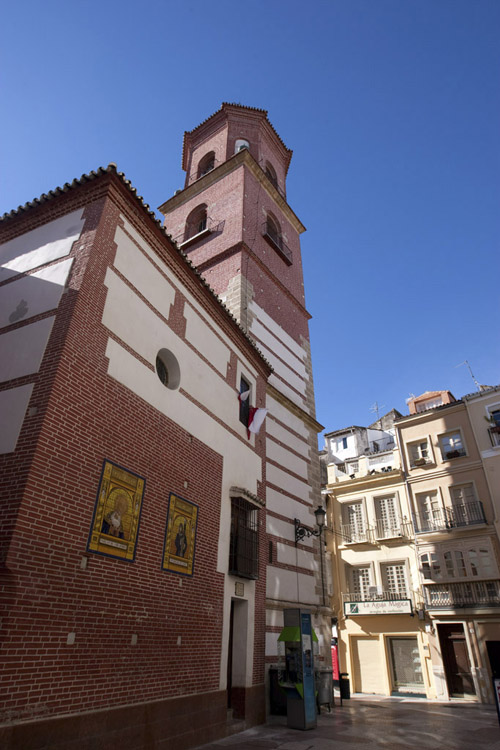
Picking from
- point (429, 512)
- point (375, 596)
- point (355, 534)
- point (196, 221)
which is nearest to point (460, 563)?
point (429, 512)

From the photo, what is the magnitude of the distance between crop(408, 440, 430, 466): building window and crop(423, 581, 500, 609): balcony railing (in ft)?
A: 18.5

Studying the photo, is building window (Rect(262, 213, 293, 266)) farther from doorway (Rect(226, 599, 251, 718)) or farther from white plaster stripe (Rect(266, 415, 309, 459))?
doorway (Rect(226, 599, 251, 718))

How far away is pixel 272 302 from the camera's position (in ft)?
59.1

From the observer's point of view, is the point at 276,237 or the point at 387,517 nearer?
the point at 276,237

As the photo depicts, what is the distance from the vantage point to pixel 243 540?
11.0 meters

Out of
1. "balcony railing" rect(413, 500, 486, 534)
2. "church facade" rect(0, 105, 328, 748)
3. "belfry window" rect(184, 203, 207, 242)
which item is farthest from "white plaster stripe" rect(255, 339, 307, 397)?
"balcony railing" rect(413, 500, 486, 534)

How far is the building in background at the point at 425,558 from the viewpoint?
18.9 metres

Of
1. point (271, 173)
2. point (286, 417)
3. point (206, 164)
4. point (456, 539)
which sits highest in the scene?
point (206, 164)

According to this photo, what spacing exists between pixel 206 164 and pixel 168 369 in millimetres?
17469

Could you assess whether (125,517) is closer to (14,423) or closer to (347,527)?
(14,423)

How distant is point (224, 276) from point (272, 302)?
2212 mm

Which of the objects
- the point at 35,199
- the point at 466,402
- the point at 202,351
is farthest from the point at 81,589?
the point at 466,402

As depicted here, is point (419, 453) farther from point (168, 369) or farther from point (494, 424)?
point (168, 369)

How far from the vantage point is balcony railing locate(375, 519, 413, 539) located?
22.5m
